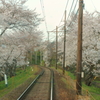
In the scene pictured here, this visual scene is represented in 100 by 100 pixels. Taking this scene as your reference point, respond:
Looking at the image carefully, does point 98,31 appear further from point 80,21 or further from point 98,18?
point 80,21

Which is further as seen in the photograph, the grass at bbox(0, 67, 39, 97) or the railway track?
the grass at bbox(0, 67, 39, 97)

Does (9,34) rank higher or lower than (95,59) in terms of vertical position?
higher

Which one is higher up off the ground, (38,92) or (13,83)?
(38,92)

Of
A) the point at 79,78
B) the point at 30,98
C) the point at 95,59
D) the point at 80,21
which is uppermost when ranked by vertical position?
the point at 80,21

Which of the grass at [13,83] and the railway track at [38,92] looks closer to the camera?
the railway track at [38,92]

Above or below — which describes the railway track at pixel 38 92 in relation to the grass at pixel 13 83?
above

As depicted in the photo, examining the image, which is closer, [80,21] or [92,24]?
[80,21]

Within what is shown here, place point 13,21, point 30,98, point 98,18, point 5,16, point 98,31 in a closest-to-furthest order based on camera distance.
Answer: point 30,98 → point 5,16 → point 13,21 → point 98,31 → point 98,18

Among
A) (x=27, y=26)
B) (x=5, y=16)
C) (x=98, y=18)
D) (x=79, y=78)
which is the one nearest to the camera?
(x=79, y=78)

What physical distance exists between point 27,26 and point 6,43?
3.14 metres

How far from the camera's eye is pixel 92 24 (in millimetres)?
16766

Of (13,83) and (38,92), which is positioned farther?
(13,83)

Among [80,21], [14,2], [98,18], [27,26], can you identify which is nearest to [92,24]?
[98,18]

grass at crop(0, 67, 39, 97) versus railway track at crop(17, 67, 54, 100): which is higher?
railway track at crop(17, 67, 54, 100)
